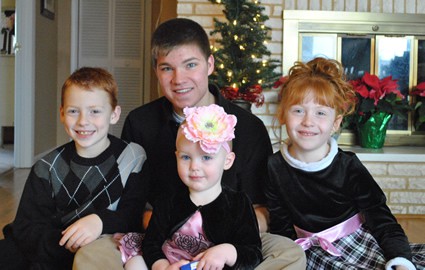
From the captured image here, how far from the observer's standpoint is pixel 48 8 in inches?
224

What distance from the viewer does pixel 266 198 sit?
75.4 inches

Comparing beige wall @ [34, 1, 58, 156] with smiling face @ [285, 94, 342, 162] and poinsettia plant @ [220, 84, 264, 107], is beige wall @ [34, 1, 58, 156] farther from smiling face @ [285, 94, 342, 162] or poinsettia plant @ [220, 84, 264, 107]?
smiling face @ [285, 94, 342, 162]

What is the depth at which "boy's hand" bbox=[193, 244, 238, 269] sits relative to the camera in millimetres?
1399

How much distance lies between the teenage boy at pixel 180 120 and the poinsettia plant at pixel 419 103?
2.17m

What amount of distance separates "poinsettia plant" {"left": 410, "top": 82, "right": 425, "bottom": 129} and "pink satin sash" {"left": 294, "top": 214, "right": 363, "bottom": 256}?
219 centimetres

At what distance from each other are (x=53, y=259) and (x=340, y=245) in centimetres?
87

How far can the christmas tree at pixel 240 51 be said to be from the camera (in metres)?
3.38

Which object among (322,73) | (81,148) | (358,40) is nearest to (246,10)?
(358,40)

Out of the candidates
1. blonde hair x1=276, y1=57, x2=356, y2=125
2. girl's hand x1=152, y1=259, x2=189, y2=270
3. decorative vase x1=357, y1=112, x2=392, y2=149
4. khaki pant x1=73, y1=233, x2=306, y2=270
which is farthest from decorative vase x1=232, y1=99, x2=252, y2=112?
girl's hand x1=152, y1=259, x2=189, y2=270

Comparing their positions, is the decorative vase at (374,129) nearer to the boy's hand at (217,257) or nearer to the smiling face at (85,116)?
the smiling face at (85,116)

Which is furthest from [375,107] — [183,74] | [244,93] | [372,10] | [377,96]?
[183,74]

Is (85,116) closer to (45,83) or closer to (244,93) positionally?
(244,93)

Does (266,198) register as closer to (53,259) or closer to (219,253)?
(219,253)

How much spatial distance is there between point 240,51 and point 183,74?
5.29 ft
